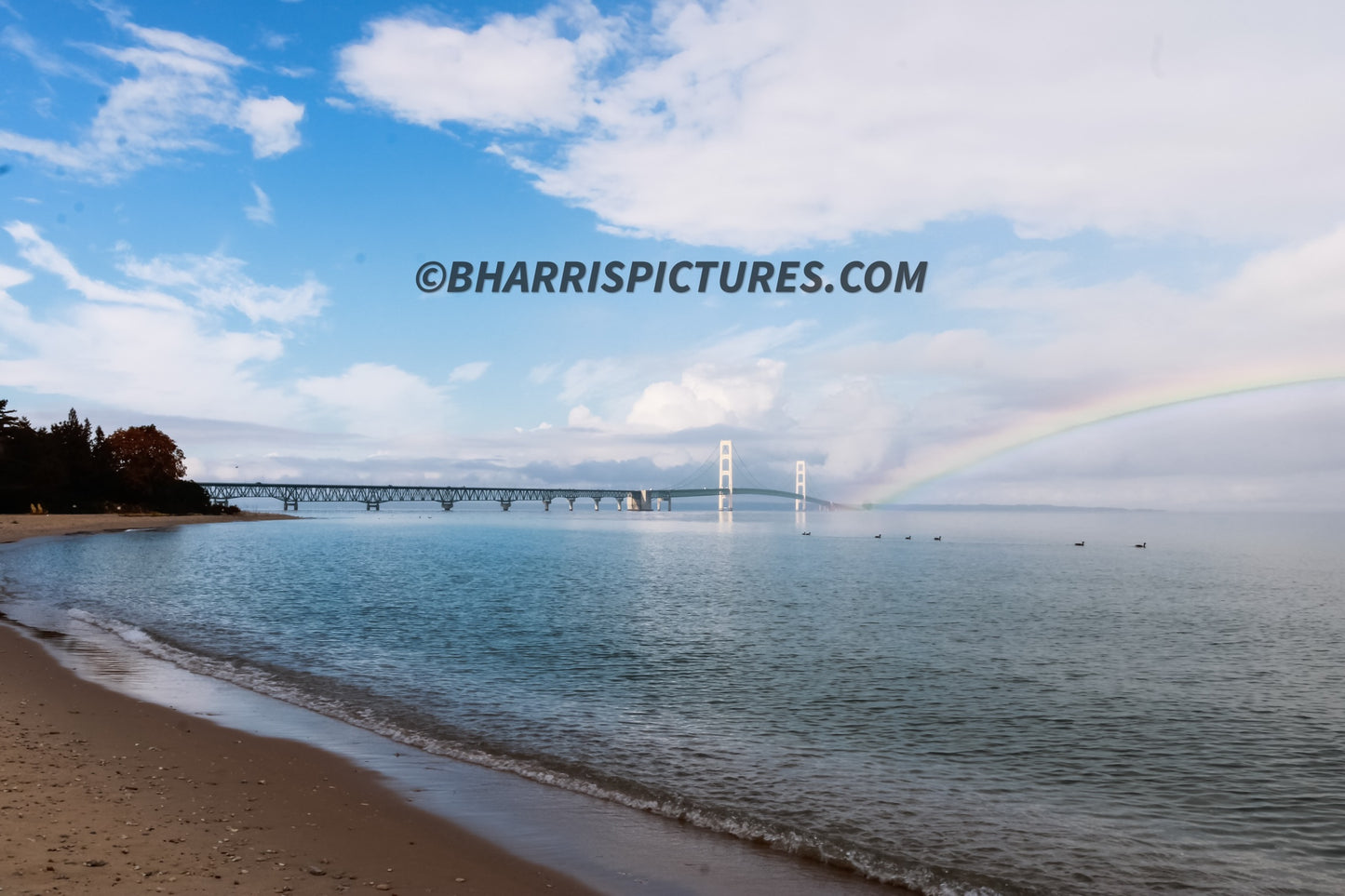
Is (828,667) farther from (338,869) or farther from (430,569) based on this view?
(430,569)

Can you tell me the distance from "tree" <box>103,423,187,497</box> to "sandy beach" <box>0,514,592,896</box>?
17887 centimetres

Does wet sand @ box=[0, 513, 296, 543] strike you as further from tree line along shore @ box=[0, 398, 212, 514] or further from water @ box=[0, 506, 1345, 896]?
water @ box=[0, 506, 1345, 896]

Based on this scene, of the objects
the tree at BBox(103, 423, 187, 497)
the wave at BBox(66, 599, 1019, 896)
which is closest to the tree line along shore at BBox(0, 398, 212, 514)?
the tree at BBox(103, 423, 187, 497)

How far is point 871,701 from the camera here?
72.2 ft

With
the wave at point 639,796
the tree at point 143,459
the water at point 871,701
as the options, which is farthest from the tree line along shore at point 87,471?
the wave at point 639,796

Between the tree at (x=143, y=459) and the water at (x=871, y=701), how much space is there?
127861 millimetres

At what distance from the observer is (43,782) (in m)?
11.6

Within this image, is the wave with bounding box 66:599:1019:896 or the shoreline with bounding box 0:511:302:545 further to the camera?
the shoreline with bounding box 0:511:302:545

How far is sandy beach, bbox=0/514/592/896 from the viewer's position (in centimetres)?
877

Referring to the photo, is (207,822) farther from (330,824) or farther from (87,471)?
(87,471)

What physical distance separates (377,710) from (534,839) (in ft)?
32.0

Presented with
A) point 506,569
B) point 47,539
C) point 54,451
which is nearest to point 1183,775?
point 506,569

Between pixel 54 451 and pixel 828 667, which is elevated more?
pixel 54 451

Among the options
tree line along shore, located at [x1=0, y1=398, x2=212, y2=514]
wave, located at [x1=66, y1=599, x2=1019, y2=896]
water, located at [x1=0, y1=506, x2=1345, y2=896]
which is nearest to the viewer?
wave, located at [x1=66, y1=599, x2=1019, y2=896]
